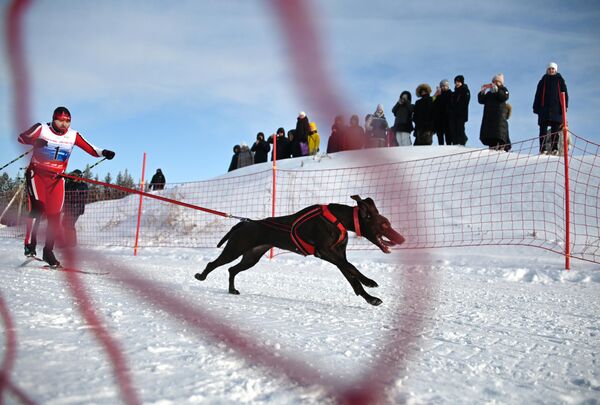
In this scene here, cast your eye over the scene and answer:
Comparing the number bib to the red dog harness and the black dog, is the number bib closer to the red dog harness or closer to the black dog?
the black dog

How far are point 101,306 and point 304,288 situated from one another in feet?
7.26

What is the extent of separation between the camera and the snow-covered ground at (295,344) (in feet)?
4.38

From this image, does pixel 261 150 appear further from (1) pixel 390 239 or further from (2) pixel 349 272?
(2) pixel 349 272

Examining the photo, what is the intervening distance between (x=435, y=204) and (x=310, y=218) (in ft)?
20.9

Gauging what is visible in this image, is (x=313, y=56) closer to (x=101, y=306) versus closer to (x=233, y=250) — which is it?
(x=101, y=306)

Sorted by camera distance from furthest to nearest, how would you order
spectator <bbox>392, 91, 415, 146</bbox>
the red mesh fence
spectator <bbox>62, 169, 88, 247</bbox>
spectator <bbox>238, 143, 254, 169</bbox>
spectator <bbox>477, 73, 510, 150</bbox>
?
spectator <bbox>238, 143, 254, 169</bbox>
spectator <bbox>392, 91, 415, 146</bbox>
spectator <bbox>62, 169, 88, 247</bbox>
spectator <bbox>477, 73, 510, 150</bbox>
the red mesh fence

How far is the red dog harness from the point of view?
11.5 feet

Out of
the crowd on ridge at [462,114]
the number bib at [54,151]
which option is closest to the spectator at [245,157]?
the crowd on ridge at [462,114]

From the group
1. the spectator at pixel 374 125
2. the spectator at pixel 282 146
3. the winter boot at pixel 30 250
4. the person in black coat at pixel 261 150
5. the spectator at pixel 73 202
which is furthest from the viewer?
the person in black coat at pixel 261 150

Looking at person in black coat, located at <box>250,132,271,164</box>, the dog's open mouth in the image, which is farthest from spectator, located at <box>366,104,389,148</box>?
person in black coat, located at <box>250,132,271,164</box>

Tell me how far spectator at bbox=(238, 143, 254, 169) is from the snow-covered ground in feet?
37.4

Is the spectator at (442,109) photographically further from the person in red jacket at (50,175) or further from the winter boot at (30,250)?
the winter boot at (30,250)

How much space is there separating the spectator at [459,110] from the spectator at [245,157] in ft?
24.7

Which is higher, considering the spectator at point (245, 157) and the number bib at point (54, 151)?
the spectator at point (245, 157)
